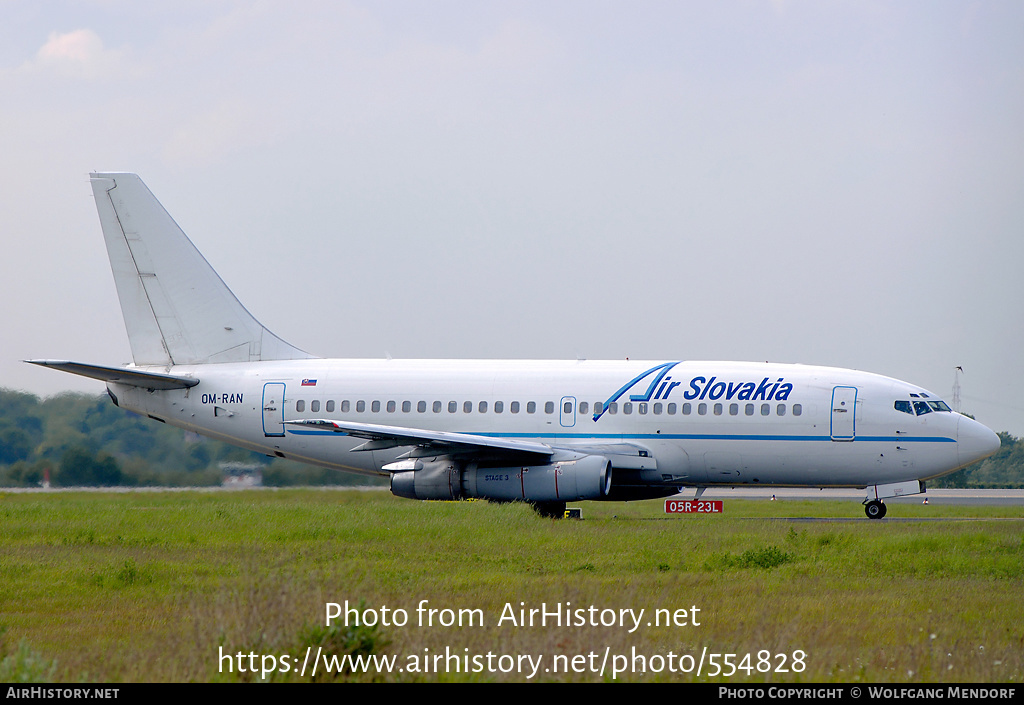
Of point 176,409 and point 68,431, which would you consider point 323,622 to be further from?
point 68,431

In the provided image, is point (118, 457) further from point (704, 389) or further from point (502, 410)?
point (704, 389)

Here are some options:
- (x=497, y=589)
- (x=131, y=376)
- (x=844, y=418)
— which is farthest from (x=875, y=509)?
(x=131, y=376)

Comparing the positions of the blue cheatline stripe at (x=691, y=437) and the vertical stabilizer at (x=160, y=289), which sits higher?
the vertical stabilizer at (x=160, y=289)

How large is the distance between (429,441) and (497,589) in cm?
1062

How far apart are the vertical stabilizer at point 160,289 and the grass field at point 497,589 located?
18.1 feet

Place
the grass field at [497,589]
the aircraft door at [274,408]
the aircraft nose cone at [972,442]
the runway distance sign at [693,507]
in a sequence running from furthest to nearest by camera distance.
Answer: the runway distance sign at [693,507] < the aircraft door at [274,408] < the aircraft nose cone at [972,442] < the grass field at [497,589]

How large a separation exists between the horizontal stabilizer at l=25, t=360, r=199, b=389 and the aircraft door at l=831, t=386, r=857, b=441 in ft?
49.4

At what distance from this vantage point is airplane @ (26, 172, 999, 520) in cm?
2314

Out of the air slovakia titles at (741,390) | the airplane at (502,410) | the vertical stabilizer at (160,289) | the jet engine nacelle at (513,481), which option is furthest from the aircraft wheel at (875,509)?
the vertical stabilizer at (160,289)

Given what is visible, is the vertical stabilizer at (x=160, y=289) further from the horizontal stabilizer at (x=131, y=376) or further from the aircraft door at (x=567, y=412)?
the aircraft door at (x=567, y=412)

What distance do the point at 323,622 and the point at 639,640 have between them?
2.57m

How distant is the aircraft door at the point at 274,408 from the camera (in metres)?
25.7

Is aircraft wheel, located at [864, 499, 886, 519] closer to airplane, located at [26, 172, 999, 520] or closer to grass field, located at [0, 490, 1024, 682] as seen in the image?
airplane, located at [26, 172, 999, 520]
